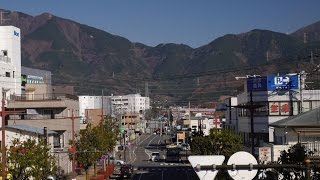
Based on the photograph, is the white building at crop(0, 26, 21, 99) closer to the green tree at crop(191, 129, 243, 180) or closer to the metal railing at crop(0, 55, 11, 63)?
the metal railing at crop(0, 55, 11, 63)

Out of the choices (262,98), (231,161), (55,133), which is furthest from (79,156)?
(231,161)

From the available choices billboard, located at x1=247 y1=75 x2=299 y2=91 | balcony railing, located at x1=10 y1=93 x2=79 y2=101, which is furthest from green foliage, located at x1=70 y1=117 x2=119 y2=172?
billboard, located at x1=247 y1=75 x2=299 y2=91

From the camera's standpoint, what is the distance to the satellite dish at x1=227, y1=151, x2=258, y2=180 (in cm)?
1209

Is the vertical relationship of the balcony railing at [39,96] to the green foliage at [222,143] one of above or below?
above

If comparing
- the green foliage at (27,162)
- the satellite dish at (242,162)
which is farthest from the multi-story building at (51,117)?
the satellite dish at (242,162)

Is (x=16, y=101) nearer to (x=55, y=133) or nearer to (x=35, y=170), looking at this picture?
(x=55, y=133)

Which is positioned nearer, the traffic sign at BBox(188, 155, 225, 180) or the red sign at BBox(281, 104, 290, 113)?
the traffic sign at BBox(188, 155, 225, 180)

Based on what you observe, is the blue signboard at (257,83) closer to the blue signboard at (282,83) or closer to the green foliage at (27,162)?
the blue signboard at (282,83)

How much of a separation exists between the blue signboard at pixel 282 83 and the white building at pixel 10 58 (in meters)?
34.7

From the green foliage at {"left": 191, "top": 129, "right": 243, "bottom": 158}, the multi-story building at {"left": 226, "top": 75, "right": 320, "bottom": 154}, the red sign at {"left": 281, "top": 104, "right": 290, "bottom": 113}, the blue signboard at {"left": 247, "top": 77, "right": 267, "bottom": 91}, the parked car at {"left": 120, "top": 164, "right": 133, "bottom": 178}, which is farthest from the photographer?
the blue signboard at {"left": 247, "top": 77, "right": 267, "bottom": 91}

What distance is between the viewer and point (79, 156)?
69.1m

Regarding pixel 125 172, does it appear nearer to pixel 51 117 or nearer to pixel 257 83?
pixel 51 117

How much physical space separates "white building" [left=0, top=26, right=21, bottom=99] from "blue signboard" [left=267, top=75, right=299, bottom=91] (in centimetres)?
3465

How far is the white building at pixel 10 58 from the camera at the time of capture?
3423 inches
